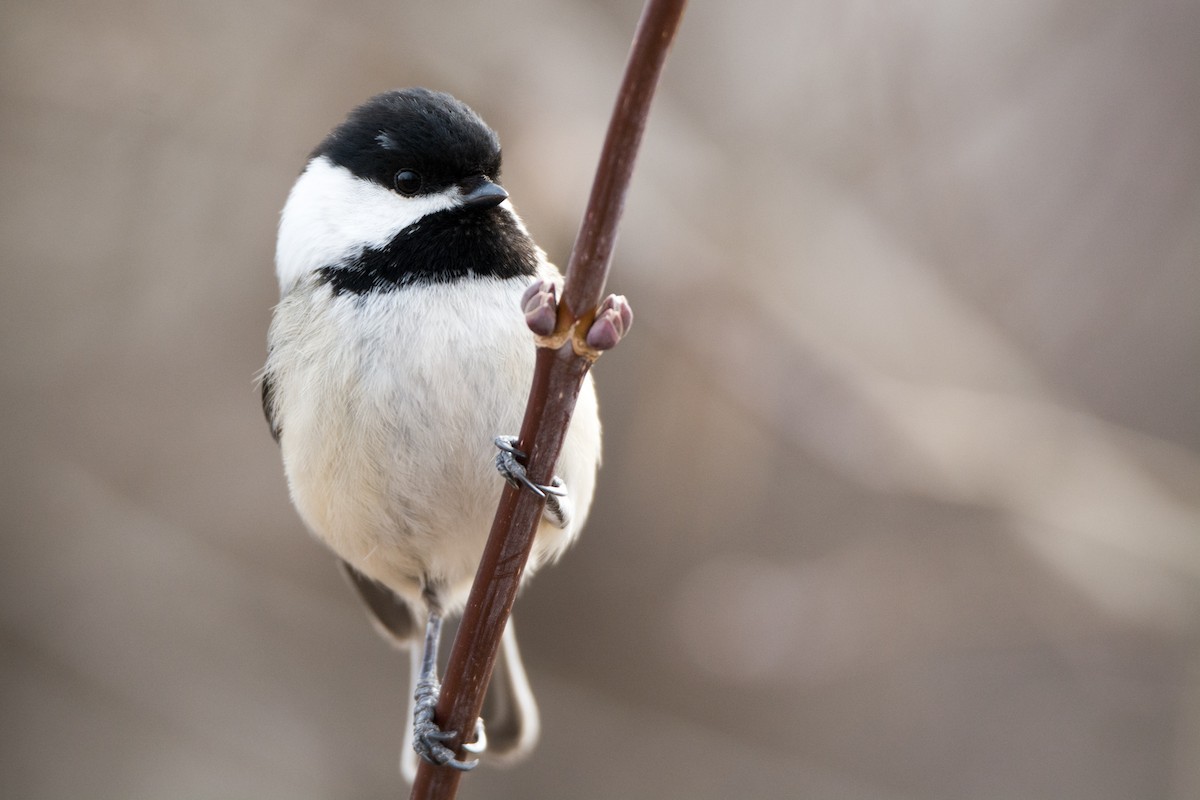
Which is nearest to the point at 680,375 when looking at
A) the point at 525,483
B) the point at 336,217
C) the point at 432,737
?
the point at 336,217

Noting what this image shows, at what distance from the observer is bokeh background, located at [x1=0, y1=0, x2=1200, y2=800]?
10.9 feet

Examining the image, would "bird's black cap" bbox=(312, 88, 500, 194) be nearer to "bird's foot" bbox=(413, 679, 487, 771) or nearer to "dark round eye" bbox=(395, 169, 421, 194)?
"dark round eye" bbox=(395, 169, 421, 194)

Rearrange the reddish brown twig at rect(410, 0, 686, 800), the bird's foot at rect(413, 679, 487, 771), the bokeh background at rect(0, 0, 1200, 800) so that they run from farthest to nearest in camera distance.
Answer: the bokeh background at rect(0, 0, 1200, 800), the bird's foot at rect(413, 679, 487, 771), the reddish brown twig at rect(410, 0, 686, 800)

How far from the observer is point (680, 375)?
3.39 meters

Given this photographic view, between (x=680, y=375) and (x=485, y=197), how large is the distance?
1799mm

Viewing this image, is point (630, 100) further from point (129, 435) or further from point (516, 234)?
point (129, 435)

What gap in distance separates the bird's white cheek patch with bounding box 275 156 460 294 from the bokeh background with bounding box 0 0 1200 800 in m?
1.34

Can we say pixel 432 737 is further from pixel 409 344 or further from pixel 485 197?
pixel 485 197

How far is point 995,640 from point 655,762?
1163 millimetres

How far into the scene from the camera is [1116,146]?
3.53 m

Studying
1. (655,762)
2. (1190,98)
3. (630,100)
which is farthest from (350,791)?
(1190,98)

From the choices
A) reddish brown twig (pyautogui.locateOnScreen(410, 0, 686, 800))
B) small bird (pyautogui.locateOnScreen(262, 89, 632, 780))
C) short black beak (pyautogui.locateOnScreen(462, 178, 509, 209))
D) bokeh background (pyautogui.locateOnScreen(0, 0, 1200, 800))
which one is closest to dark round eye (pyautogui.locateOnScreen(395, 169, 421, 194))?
small bird (pyautogui.locateOnScreen(262, 89, 632, 780))

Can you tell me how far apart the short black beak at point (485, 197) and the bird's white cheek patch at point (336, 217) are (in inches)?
1.2

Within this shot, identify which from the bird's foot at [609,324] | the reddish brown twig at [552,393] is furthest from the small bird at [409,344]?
the bird's foot at [609,324]
